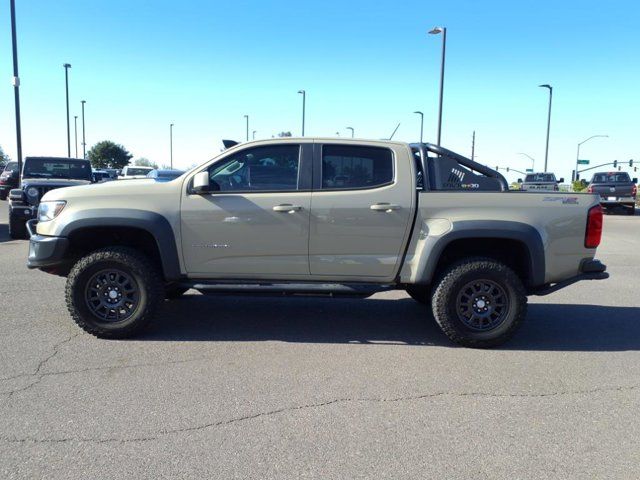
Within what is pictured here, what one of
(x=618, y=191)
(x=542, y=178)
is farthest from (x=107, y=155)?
(x=618, y=191)

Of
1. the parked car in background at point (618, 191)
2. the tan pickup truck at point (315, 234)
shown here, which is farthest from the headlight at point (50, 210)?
the parked car in background at point (618, 191)

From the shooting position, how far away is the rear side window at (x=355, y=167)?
5.08 m

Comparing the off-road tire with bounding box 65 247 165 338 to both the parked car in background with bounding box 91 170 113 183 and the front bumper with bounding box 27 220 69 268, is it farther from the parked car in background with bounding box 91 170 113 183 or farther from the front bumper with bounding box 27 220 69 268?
the parked car in background with bounding box 91 170 113 183

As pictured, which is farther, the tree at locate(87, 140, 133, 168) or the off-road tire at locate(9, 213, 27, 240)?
the tree at locate(87, 140, 133, 168)

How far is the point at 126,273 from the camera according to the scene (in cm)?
501

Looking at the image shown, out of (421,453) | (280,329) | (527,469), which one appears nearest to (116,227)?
(280,329)

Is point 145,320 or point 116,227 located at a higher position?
point 116,227

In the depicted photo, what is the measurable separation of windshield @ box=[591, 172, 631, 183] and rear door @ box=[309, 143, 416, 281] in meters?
23.2

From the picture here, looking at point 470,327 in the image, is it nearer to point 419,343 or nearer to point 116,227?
point 419,343

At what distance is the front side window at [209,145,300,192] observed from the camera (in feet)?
16.6

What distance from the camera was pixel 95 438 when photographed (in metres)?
3.21

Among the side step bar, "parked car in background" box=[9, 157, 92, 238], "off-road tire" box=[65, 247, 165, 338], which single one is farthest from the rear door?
"parked car in background" box=[9, 157, 92, 238]

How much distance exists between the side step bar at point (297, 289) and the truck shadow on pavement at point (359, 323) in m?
0.48

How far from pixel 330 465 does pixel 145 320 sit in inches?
107
